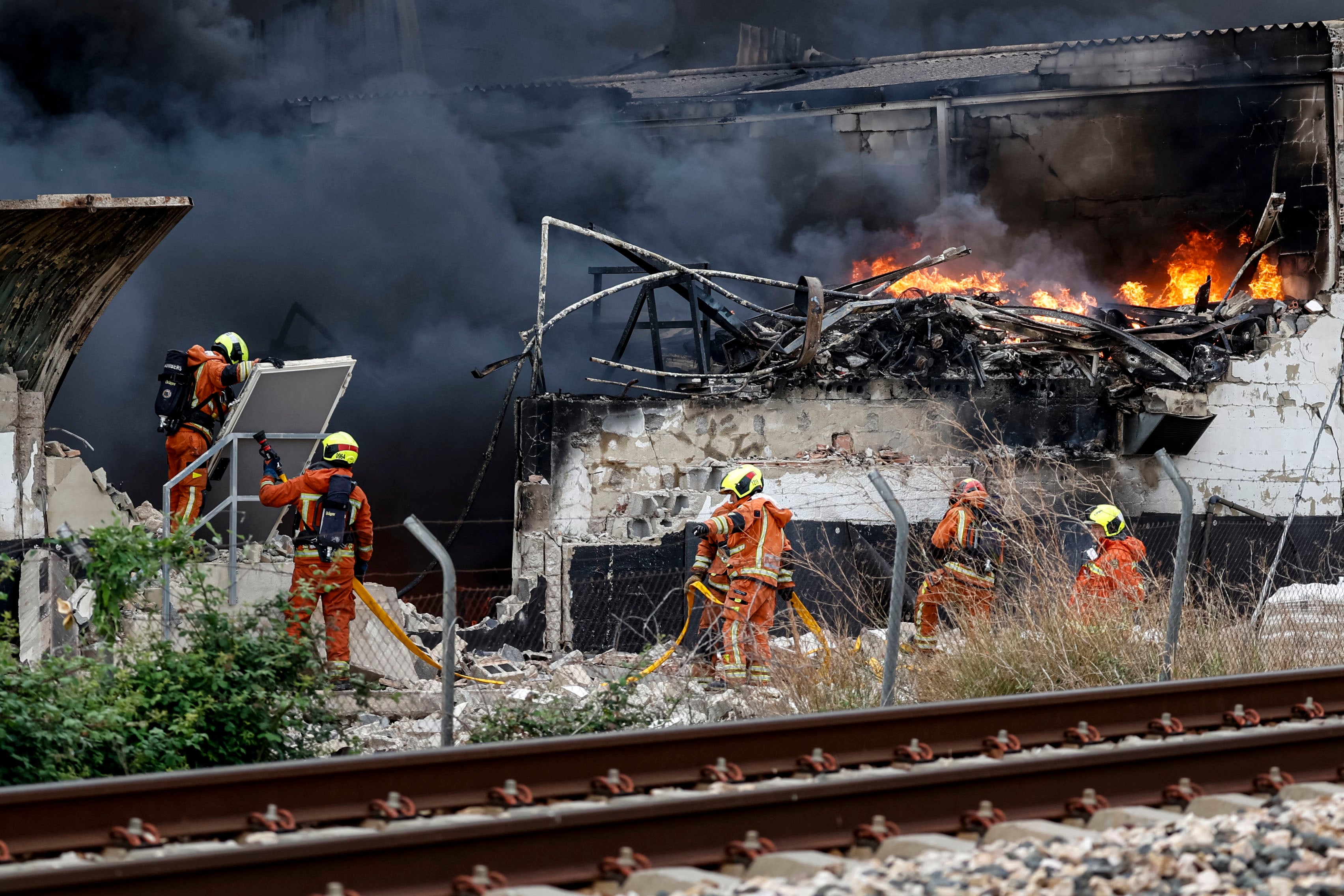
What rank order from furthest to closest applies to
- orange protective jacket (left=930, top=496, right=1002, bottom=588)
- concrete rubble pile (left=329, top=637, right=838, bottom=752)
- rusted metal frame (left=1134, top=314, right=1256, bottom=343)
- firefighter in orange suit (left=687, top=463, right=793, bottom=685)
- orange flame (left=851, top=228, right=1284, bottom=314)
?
orange flame (left=851, top=228, right=1284, bottom=314) < rusted metal frame (left=1134, top=314, right=1256, bottom=343) < orange protective jacket (left=930, top=496, right=1002, bottom=588) < firefighter in orange suit (left=687, top=463, right=793, bottom=685) < concrete rubble pile (left=329, top=637, right=838, bottom=752)

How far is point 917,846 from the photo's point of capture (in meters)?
4.21

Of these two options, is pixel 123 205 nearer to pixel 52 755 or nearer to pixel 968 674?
pixel 52 755

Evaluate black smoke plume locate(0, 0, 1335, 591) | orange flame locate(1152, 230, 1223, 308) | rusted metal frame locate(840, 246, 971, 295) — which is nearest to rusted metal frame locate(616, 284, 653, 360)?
rusted metal frame locate(840, 246, 971, 295)

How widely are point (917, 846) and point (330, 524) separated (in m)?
5.33

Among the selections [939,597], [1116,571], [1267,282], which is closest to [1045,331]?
[1116,571]

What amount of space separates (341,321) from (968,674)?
13.3 metres

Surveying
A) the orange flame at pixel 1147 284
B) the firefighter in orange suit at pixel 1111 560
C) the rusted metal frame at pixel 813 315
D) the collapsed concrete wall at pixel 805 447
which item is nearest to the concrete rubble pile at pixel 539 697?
the firefighter in orange suit at pixel 1111 560

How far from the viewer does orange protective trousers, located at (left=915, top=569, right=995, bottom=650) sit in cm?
900

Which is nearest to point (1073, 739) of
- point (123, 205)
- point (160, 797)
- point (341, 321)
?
point (160, 797)

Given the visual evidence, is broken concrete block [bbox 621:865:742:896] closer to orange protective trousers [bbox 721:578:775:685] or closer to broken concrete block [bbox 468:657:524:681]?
orange protective trousers [bbox 721:578:775:685]

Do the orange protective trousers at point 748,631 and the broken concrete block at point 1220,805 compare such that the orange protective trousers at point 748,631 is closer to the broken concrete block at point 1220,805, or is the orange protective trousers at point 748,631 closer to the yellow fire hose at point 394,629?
the yellow fire hose at point 394,629

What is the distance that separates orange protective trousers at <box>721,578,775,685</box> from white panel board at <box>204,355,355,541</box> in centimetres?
338

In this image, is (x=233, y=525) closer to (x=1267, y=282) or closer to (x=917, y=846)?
(x=917, y=846)

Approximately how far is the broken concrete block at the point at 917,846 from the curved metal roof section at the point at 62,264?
741cm
